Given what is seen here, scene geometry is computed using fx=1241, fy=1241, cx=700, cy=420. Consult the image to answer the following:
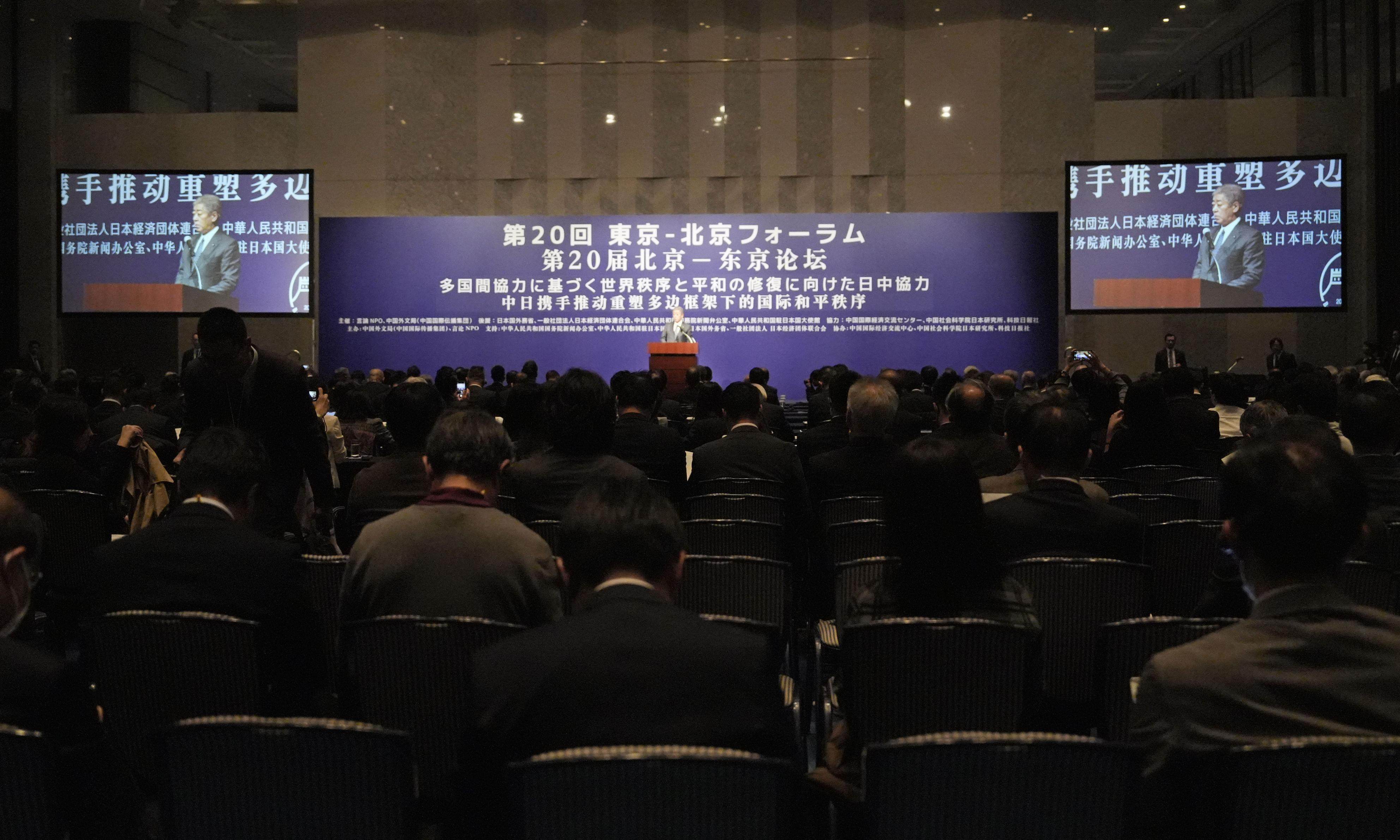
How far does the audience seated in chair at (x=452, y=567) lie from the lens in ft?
8.73

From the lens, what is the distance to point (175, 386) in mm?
8320

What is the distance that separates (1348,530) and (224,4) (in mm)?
18121

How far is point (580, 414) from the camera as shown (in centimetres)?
415

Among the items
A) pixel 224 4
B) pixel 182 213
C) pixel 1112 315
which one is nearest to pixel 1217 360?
pixel 1112 315

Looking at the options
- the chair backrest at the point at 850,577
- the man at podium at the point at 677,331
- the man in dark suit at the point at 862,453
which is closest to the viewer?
the chair backrest at the point at 850,577

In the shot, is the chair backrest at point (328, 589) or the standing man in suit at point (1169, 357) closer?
the chair backrest at point (328, 589)

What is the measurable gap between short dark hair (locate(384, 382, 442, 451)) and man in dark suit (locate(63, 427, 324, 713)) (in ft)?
4.58

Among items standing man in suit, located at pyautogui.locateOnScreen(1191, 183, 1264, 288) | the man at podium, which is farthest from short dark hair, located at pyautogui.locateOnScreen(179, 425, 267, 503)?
standing man in suit, located at pyautogui.locateOnScreen(1191, 183, 1264, 288)

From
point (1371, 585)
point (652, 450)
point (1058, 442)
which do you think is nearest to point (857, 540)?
point (1058, 442)

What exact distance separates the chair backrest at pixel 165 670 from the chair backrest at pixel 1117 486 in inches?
145

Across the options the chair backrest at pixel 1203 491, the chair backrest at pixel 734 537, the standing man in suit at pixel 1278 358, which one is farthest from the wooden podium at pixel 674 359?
the chair backrest at pixel 734 537

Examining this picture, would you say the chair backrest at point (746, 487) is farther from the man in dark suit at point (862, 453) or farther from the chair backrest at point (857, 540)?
the chair backrest at point (857, 540)

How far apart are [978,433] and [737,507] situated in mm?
1094

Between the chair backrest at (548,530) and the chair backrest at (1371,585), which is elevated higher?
the chair backrest at (548,530)
